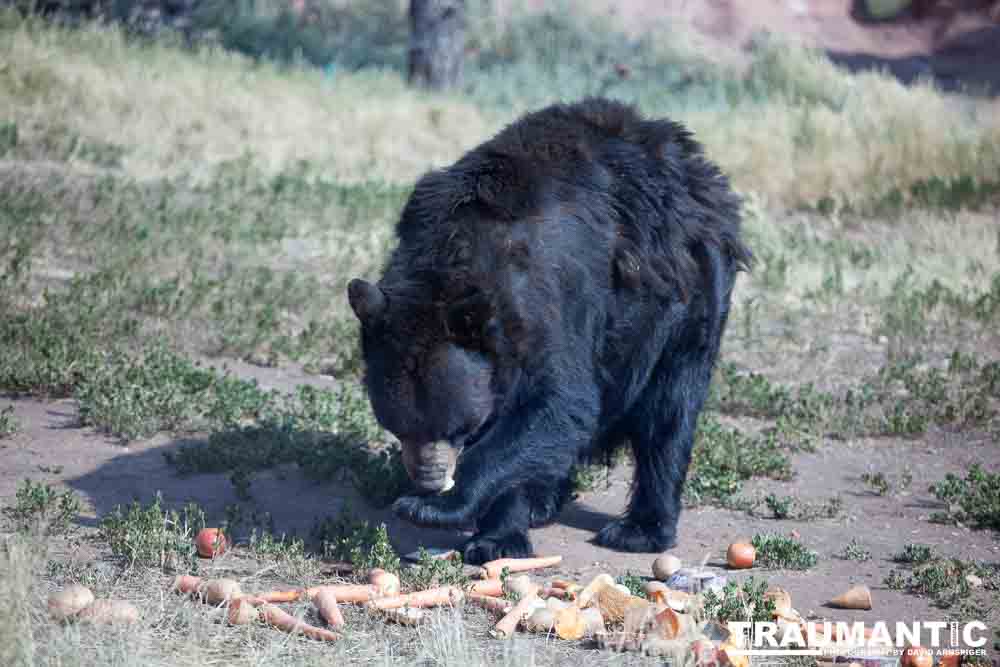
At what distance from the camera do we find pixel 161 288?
9.00 m

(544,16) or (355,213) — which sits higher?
(544,16)

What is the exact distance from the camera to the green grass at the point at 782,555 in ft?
19.2

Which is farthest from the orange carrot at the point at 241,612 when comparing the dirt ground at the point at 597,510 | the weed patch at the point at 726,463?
the weed patch at the point at 726,463

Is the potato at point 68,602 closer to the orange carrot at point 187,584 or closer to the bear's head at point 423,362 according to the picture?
the orange carrot at point 187,584

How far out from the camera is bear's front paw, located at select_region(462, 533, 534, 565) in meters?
5.71

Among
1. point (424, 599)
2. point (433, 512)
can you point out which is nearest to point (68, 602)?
point (424, 599)

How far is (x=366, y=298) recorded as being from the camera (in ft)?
16.1

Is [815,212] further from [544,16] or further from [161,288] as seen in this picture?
[544,16]

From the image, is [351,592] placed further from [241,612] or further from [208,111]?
[208,111]

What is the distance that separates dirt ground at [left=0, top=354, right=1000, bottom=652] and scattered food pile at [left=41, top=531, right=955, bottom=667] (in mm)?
465

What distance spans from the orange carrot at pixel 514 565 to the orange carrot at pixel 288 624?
3.04ft

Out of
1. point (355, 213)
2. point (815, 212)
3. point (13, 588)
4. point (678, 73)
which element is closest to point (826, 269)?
point (815, 212)

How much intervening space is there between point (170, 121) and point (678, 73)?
1464 centimetres

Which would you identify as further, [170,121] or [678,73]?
[678,73]
